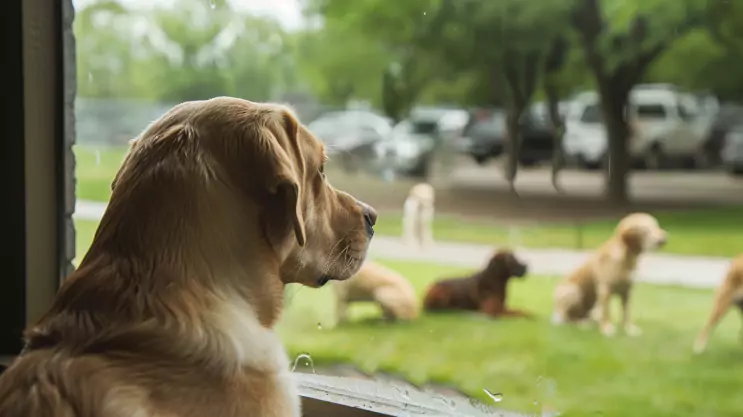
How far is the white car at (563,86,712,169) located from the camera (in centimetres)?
122

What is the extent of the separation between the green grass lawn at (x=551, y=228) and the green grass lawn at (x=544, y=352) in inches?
3.4

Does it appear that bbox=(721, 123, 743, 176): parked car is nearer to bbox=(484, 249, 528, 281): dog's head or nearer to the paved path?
the paved path

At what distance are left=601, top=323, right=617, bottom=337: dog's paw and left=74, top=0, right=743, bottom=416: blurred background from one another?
1.0 inches

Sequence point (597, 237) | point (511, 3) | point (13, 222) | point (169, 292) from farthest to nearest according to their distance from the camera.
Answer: point (13, 222) < point (597, 237) < point (511, 3) < point (169, 292)

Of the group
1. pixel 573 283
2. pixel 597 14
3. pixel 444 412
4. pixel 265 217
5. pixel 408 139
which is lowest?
pixel 444 412

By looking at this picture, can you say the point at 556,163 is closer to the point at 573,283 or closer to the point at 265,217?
the point at 573,283

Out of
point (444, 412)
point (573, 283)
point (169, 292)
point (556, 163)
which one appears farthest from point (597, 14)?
point (169, 292)

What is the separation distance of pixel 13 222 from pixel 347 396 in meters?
0.82

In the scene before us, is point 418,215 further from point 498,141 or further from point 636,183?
point 636,183

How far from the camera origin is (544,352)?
57.7 inches

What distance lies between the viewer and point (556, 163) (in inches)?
53.6

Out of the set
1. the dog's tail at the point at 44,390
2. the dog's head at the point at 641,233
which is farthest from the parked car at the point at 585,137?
the dog's tail at the point at 44,390

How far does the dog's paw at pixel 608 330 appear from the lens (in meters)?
1.50

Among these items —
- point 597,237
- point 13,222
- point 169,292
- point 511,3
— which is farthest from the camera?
point 13,222
